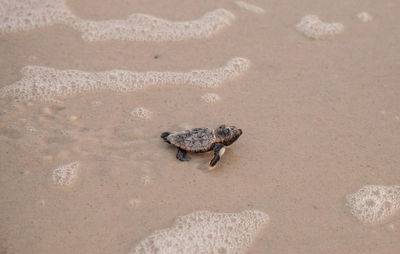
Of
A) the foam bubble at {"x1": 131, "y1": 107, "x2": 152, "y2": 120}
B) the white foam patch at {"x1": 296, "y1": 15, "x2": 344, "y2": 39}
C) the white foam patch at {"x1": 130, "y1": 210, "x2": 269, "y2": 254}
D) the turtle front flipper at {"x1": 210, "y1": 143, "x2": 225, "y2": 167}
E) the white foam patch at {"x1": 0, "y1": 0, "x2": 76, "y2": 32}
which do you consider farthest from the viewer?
the white foam patch at {"x1": 296, "y1": 15, "x2": 344, "y2": 39}

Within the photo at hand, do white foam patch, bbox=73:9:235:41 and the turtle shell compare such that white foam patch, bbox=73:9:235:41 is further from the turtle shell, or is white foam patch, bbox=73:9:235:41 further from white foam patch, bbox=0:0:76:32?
the turtle shell

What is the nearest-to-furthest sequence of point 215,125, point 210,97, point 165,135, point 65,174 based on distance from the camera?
point 65,174
point 165,135
point 215,125
point 210,97

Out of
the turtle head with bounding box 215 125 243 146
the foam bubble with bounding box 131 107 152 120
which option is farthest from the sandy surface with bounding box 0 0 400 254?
the turtle head with bounding box 215 125 243 146

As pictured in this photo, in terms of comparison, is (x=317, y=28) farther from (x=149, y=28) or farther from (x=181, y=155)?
(x=181, y=155)

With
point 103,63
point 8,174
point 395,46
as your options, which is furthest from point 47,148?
Result: point 395,46

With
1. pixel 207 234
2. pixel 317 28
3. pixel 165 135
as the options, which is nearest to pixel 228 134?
pixel 165 135

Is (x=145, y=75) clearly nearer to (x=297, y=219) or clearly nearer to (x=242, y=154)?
(x=242, y=154)

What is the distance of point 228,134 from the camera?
3027 millimetres

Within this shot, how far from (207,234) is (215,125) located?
0.93 meters

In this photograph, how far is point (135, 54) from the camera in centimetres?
395

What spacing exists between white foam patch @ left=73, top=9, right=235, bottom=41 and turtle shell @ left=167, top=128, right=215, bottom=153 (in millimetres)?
1411

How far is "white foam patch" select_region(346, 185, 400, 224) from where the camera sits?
9.30 feet

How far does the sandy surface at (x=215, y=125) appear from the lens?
2.68 metres

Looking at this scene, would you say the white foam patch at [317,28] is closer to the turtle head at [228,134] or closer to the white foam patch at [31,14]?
the turtle head at [228,134]
